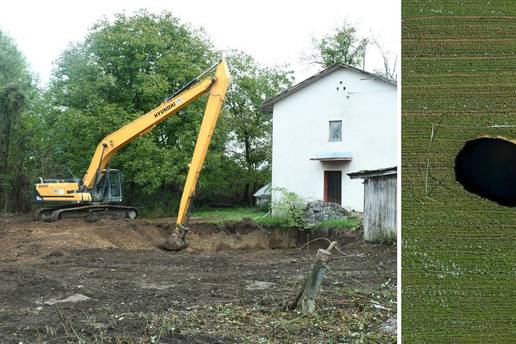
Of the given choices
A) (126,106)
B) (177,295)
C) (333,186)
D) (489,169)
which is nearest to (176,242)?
(177,295)

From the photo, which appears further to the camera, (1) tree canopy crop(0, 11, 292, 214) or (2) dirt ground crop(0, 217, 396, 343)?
(1) tree canopy crop(0, 11, 292, 214)

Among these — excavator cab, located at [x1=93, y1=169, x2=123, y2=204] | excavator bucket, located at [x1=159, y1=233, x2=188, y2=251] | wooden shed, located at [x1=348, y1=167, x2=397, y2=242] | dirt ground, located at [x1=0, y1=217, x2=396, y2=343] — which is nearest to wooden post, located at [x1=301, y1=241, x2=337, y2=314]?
dirt ground, located at [x1=0, y1=217, x2=396, y2=343]

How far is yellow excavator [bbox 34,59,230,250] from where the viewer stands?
15562 millimetres

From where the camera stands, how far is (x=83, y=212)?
19.0m

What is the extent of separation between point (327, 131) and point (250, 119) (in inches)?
536

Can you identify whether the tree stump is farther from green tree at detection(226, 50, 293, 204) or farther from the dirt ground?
green tree at detection(226, 50, 293, 204)

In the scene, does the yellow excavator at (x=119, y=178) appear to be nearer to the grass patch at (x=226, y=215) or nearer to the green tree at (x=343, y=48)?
the grass patch at (x=226, y=215)

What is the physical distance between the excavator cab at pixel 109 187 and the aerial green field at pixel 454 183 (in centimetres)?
1841

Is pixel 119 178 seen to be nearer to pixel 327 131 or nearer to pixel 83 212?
pixel 83 212

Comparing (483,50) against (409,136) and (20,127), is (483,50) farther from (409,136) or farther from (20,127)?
(20,127)

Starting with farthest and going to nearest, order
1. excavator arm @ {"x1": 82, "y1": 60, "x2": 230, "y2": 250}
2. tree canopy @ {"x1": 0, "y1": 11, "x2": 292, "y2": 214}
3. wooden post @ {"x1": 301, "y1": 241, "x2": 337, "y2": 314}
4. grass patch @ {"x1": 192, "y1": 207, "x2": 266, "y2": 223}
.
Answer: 1. tree canopy @ {"x1": 0, "y1": 11, "x2": 292, "y2": 214}
2. grass patch @ {"x1": 192, "y1": 207, "x2": 266, "y2": 223}
3. excavator arm @ {"x1": 82, "y1": 60, "x2": 230, "y2": 250}
4. wooden post @ {"x1": 301, "y1": 241, "x2": 337, "y2": 314}

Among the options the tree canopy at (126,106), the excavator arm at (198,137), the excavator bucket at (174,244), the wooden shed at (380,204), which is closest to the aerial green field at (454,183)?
the wooden shed at (380,204)

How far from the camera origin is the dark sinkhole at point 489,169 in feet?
3.04

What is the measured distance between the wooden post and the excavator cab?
13.5m
